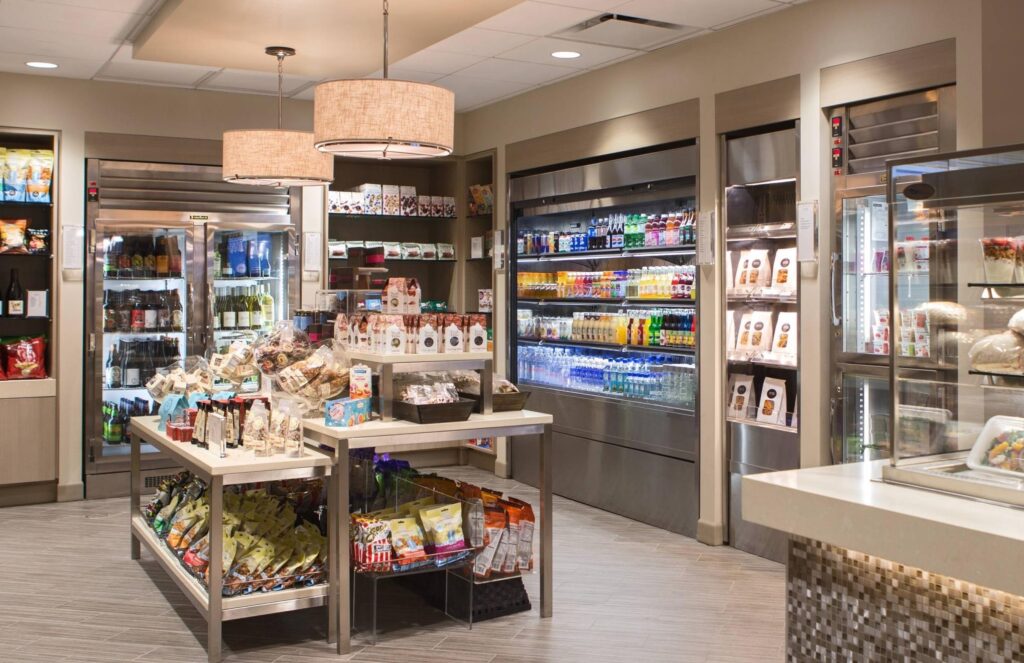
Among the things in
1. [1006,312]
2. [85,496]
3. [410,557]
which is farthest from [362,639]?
[85,496]

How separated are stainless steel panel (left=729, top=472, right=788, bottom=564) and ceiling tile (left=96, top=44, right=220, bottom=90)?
454 cm

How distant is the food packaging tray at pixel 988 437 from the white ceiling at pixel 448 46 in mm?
3168

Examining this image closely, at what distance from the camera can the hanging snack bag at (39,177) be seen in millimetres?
7074

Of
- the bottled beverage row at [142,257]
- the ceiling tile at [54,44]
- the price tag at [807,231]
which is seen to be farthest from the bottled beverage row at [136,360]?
the price tag at [807,231]

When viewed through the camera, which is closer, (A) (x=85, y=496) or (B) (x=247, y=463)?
(B) (x=247, y=463)

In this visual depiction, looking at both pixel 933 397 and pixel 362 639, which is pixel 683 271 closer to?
pixel 362 639

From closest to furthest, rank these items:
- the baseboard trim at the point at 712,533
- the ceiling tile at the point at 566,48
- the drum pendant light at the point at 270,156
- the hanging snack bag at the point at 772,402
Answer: the drum pendant light at the point at 270,156 < the hanging snack bag at the point at 772,402 < the baseboard trim at the point at 712,533 < the ceiling tile at the point at 566,48

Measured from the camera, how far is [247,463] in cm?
404

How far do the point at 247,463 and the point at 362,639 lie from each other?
37.9 inches

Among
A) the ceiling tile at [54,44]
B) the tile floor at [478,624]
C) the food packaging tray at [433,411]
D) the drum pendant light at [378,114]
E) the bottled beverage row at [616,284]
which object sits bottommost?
the tile floor at [478,624]

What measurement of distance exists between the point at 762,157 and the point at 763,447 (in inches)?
64.8

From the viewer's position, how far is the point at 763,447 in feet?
18.4

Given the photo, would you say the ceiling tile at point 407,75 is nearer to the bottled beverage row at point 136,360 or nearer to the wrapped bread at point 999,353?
the bottled beverage row at point 136,360

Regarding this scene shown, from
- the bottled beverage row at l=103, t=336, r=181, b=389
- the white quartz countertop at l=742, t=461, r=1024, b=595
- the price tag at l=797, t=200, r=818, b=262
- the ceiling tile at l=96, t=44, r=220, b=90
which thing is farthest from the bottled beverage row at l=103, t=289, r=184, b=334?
the white quartz countertop at l=742, t=461, r=1024, b=595
